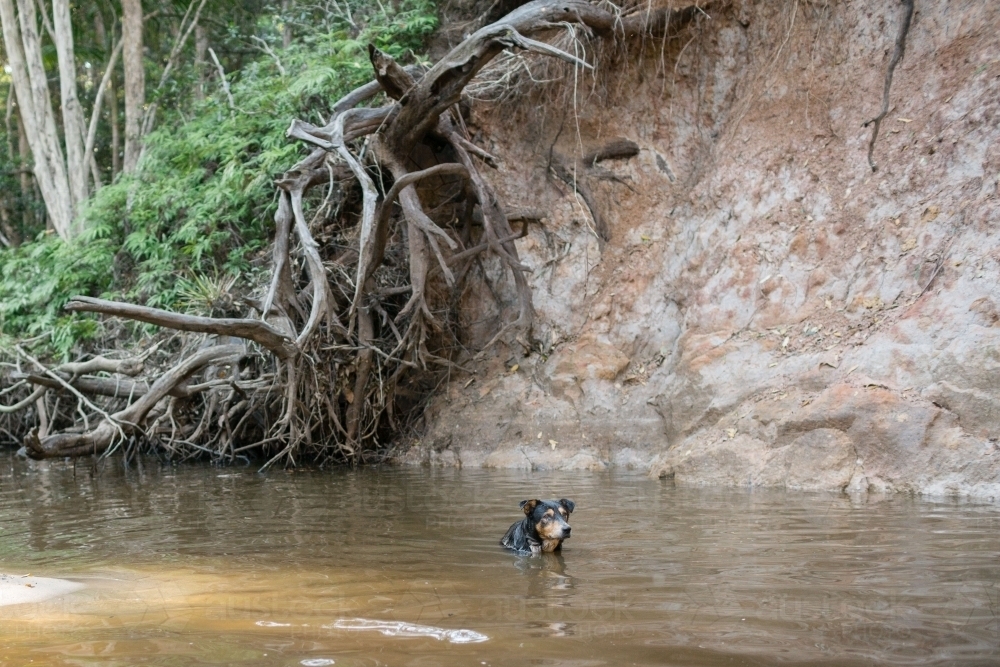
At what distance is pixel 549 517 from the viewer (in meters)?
5.38

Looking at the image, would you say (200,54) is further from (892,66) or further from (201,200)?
(892,66)

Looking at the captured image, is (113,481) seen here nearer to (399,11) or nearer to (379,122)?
(379,122)

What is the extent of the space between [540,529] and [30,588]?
9.46 ft

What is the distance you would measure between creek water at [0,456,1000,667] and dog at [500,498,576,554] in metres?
0.10

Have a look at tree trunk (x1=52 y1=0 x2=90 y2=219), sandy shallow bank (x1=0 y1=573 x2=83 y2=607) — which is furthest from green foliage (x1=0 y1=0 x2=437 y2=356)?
sandy shallow bank (x1=0 y1=573 x2=83 y2=607)

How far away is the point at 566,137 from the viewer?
1297cm

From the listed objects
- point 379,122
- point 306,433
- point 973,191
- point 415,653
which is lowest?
point 415,653

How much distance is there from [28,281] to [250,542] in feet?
40.5

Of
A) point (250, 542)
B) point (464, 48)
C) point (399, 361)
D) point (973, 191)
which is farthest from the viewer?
point (399, 361)

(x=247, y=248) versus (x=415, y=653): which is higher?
(x=247, y=248)

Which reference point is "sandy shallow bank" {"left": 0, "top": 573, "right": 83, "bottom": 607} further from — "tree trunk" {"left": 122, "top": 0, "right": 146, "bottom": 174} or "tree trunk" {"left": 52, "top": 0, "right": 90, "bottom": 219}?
"tree trunk" {"left": 52, "top": 0, "right": 90, "bottom": 219}

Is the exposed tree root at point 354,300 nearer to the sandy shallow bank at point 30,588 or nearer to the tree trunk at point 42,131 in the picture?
the sandy shallow bank at point 30,588

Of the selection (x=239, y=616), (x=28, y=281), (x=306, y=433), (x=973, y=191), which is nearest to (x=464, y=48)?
(x=306, y=433)

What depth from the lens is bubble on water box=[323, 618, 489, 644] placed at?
351 cm
